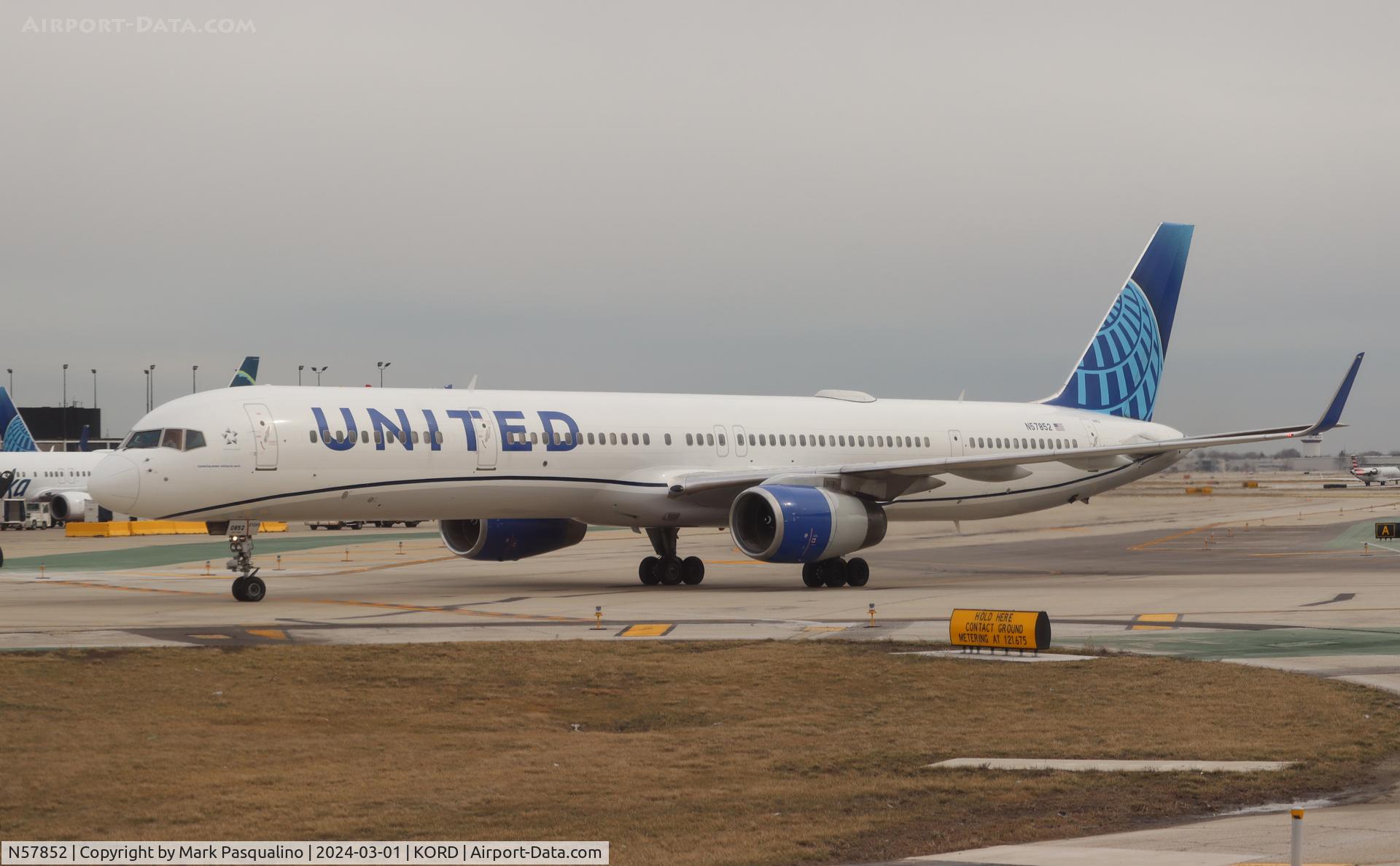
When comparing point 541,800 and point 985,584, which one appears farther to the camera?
point 985,584

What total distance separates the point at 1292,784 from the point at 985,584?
70.3 feet

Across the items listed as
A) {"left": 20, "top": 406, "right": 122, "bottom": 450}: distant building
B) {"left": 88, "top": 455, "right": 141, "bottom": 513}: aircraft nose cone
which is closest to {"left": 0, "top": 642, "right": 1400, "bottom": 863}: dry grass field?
{"left": 88, "top": 455, "right": 141, "bottom": 513}: aircraft nose cone

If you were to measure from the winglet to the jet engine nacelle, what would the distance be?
5974cm

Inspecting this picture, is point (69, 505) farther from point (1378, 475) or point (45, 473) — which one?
point (1378, 475)

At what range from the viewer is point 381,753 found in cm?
1342

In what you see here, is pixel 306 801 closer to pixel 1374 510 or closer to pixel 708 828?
pixel 708 828

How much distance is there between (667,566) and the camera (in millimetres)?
34344

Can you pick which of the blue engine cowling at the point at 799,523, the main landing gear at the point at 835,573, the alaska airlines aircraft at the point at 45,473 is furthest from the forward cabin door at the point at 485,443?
the alaska airlines aircraft at the point at 45,473

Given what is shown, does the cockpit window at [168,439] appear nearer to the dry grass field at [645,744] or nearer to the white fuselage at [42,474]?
the dry grass field at [645,744]

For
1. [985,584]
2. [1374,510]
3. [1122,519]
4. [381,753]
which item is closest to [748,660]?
[381,753]

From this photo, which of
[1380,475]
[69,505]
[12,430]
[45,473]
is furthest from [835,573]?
[1380,475]

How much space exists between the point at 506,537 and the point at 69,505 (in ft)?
165

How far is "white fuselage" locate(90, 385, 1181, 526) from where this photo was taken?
90.0ft
